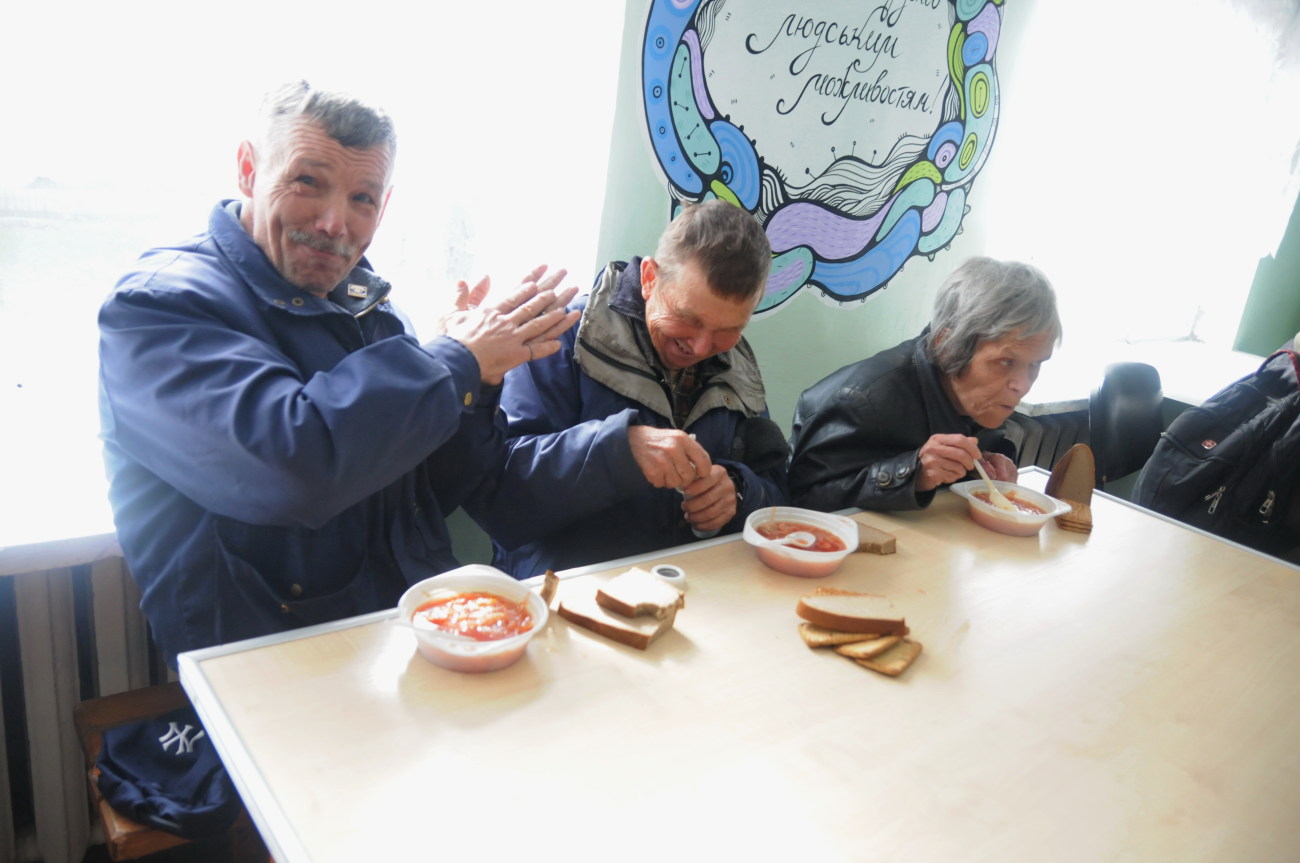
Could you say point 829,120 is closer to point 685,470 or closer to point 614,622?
point 685,470

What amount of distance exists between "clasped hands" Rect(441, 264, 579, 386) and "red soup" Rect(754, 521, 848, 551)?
530mm

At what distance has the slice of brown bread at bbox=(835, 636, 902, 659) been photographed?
1.25 meters

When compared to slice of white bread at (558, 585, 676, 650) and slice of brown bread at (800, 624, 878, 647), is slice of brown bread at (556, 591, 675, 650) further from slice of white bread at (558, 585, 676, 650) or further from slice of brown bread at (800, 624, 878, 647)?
slice of brown bread at (800, 624, 878, 647)

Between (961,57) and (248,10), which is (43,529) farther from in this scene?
(961,57)

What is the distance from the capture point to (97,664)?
1654mm

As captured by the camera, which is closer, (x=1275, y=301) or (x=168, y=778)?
(x=168, y=778)

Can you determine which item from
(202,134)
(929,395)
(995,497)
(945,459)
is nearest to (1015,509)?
(995,497)

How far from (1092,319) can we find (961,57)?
6.41 feet

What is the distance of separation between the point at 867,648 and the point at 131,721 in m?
1.23

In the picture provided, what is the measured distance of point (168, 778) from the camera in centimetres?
136

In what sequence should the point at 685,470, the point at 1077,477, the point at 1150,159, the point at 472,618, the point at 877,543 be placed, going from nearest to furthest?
1. the point at 472,618
2. the point at 685,470
3. the point at 877,543
4. the point at 1077,477
5. the point at 1150,159

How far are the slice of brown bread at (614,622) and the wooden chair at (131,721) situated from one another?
687 millimetres

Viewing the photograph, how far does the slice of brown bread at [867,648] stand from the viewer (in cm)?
125

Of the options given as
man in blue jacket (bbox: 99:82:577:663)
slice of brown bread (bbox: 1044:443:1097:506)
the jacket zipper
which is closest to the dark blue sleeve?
man in blue jacket (bbox: 99:82:577:663)
